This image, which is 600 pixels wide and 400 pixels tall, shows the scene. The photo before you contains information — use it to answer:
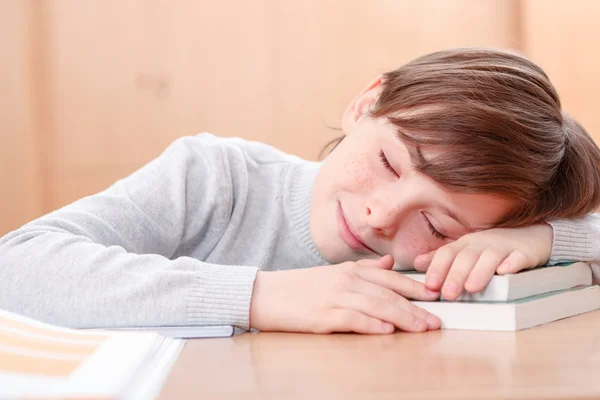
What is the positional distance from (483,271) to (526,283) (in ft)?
0.18

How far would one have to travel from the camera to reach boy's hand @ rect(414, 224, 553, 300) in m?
0.76

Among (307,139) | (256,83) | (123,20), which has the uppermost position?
(123,20)

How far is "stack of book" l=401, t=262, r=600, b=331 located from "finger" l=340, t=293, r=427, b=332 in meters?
0.03

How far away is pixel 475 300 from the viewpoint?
2.51 feet

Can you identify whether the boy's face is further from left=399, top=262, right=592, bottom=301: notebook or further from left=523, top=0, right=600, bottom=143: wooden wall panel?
left=523, top=0, right=600, bottom=143: wooden wall panel

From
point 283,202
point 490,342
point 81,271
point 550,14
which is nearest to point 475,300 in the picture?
point 490,342

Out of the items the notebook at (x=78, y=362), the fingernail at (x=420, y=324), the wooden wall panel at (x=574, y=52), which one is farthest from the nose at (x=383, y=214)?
the wooden wall panel at (x=574, y=52)

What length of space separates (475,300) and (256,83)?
6.87ft

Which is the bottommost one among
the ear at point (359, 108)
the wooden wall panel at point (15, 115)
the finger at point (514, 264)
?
the wooden wall panel at point (15, 115)

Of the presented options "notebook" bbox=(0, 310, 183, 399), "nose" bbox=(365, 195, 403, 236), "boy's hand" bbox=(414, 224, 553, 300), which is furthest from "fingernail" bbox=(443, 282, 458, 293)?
"notebook" bbox=(0, 310, 183, 399)

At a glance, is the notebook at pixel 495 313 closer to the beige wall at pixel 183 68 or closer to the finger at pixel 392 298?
the finger at pixel 392 298

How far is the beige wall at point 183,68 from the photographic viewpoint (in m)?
2.65

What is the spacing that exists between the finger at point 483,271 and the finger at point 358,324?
0.34 ft

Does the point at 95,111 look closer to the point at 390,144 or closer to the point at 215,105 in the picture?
the point at 215,105
